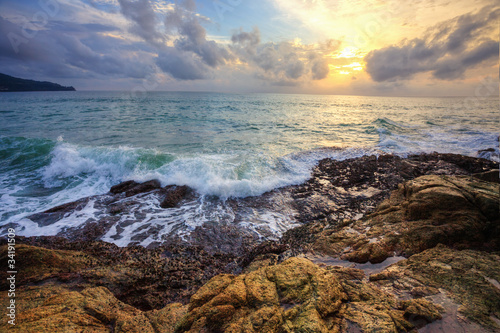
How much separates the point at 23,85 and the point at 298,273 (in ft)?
781

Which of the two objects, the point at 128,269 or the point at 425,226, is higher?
the point at 425,226

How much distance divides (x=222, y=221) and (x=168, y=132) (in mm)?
18000

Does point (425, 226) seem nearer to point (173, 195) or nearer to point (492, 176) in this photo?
point (492, 176)

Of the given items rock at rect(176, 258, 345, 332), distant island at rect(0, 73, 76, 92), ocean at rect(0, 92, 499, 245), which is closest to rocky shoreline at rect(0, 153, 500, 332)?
rock at rect(176, 258, 345, 332)

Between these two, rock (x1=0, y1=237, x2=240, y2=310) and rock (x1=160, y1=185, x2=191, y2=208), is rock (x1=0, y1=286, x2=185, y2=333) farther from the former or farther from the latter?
rock (x1=160, y1=185, x2=191, y2=208)

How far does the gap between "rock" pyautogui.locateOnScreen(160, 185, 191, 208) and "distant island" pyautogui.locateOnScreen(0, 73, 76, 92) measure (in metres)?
206

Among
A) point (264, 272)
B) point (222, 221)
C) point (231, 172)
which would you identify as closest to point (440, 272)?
point (264, 272)

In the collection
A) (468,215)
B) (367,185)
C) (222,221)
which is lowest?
(222,221)

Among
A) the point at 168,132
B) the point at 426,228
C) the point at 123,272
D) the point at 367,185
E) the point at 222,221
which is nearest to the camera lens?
the point at 123,272

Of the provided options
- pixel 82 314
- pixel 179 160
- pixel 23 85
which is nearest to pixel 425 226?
pixel 82 314

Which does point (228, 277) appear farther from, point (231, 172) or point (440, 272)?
point (231, 172)

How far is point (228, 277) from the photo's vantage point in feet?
12.2

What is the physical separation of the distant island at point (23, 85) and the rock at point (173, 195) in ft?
675

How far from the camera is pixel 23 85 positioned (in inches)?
6127
